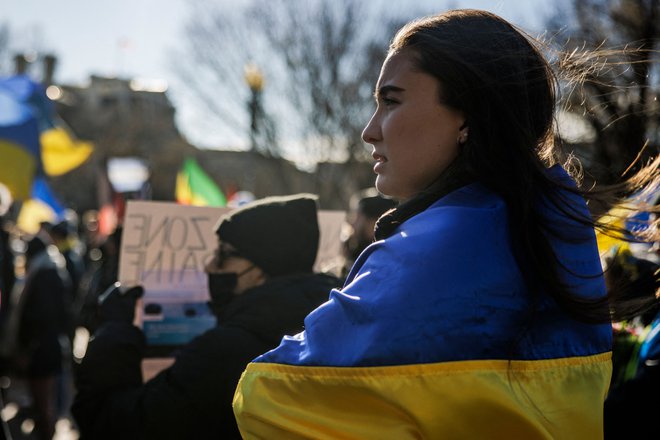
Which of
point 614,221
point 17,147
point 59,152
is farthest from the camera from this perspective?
point 59,152

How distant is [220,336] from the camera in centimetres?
226

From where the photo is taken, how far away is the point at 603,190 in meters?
1.52

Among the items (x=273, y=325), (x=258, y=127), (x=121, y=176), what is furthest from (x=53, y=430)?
(x=258, y=127)

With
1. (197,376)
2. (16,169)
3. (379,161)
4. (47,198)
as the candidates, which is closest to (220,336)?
(197,376)

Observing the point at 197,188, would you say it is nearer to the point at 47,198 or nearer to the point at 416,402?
the point at 47,198

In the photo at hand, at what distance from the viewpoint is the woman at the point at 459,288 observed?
3.84 feet

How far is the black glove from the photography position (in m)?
2.82

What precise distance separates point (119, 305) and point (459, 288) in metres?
1.99

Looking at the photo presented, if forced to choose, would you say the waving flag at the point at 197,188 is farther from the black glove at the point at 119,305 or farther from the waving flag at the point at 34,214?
the waving flag at the point at 34,214

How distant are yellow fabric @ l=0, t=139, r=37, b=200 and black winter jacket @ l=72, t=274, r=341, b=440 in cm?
567

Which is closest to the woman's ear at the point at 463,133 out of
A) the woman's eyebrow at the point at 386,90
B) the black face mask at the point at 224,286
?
the woman's eyebrow at the point at 386,90

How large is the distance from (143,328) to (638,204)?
1.95 m

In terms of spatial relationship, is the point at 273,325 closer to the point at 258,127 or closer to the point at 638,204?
the point at 638,204

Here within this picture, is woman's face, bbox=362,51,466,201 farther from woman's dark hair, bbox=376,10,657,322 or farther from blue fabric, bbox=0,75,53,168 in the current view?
blue fabric, bbox=0,75,53,168
